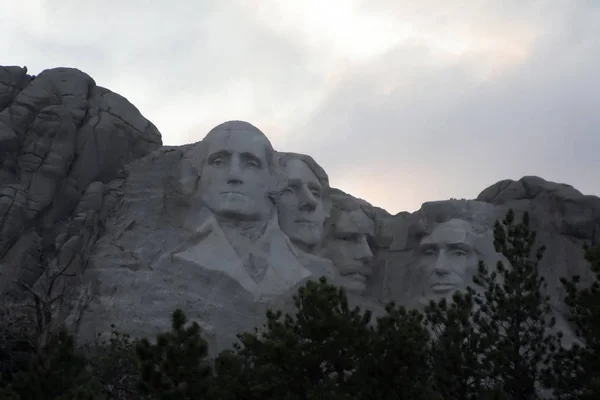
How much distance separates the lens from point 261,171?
67.1 ft

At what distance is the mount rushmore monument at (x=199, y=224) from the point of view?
18.9m

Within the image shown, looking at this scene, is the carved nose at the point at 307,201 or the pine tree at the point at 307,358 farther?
the carved nose at the point at 307,201

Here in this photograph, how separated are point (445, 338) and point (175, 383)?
3.86 meters

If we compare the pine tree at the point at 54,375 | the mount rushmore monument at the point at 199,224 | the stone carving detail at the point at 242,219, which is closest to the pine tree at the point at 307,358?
the pine tree at the point at 54,375

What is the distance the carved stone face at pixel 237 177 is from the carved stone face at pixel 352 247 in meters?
2.44

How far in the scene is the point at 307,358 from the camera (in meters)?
11.8

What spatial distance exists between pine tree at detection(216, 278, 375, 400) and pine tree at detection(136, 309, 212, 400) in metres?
0.67

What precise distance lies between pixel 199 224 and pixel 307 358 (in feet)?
28.1

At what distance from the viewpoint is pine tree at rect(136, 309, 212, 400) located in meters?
11.0

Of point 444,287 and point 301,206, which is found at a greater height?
point 301,206

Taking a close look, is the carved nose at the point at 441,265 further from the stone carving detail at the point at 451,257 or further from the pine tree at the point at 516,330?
the pine tree at the point at 516,330

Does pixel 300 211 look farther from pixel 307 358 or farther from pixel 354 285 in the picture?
pixel 307 358

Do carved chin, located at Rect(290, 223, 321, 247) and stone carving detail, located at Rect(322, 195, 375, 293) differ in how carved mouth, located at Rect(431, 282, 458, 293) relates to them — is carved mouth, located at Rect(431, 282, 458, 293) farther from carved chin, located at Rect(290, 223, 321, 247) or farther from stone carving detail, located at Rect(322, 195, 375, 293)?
carved chin, located at Rect(290, 223, 321, 247)

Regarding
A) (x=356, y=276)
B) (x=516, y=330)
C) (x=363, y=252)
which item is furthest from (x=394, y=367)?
(x=363, y=252)
